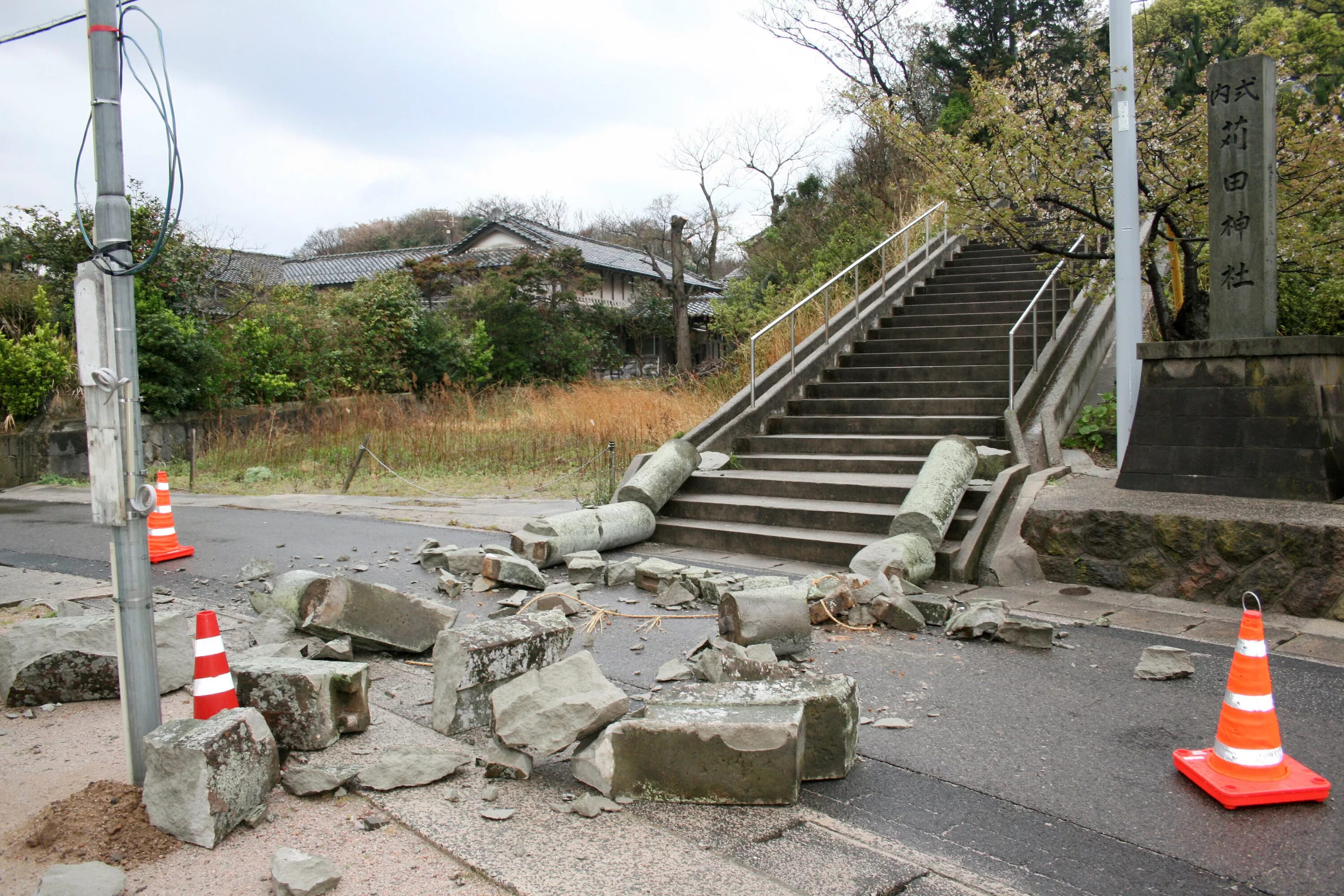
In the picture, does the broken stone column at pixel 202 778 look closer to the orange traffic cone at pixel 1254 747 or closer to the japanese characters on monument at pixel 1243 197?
the orange traffic cone at pixel 1254 747

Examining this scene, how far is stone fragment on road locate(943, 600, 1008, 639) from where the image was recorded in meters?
5.21

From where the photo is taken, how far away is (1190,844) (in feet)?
9.57

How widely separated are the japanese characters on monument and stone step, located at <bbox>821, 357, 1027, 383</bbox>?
11.1 ft

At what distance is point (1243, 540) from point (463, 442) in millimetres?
12951

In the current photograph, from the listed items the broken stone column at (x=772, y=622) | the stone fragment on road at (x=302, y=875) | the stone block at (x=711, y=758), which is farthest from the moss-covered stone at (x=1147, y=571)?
the stone fragment on road at (x=302, y=875)

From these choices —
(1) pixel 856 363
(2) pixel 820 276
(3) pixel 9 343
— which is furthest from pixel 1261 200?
(3) pixel 9 343

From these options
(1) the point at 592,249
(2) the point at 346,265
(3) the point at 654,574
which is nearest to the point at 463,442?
(3) the point at 654,574

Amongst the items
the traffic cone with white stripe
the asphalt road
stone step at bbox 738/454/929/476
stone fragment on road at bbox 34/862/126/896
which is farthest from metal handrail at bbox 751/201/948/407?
stone fragment on road at bbox 34/862/126/896

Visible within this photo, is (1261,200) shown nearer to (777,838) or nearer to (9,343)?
(777,838)

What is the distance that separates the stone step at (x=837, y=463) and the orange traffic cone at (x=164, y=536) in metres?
5.71

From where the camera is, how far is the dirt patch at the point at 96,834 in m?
2.86

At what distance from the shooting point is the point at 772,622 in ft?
16.3

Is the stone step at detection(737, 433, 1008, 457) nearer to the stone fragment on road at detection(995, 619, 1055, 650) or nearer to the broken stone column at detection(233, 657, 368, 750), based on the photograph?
the stone fragment on road at detection(995, 619, 1055, 650)

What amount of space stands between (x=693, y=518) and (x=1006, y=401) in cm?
375
